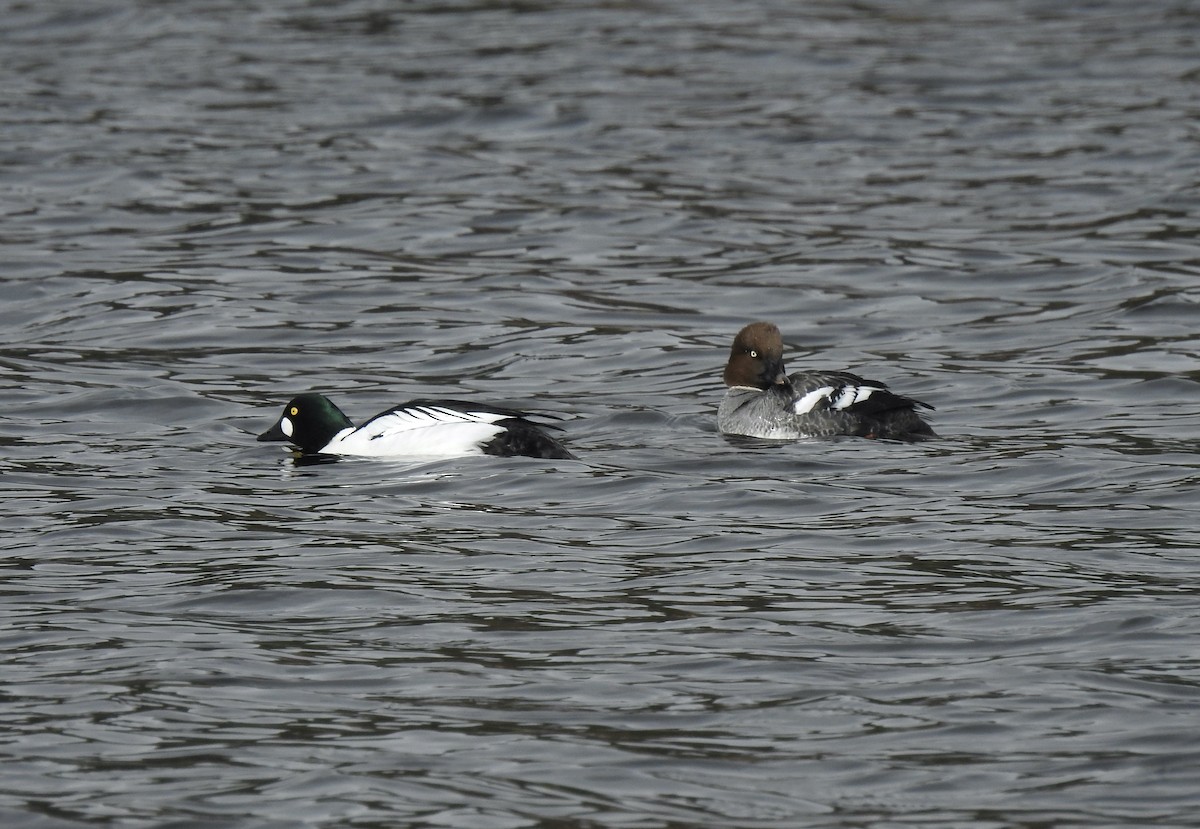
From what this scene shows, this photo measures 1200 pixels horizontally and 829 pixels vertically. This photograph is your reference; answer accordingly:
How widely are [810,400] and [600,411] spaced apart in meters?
1.49

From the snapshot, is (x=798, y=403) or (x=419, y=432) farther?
(x=798, y=403)

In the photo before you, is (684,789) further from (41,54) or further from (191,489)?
(41,54)

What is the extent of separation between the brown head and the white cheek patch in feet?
1.27

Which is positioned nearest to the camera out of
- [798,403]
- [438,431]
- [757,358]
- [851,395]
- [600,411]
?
[438,431]

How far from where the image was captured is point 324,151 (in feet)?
73.8

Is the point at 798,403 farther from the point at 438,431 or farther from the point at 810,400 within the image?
the point at 438,431

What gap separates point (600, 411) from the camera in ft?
45.4

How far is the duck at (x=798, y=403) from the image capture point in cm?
1277

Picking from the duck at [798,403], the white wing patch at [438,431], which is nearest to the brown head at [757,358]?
the duck at [798,403]

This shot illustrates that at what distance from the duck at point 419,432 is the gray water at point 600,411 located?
22cm

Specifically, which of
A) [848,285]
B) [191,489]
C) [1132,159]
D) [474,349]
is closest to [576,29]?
[1132,159]

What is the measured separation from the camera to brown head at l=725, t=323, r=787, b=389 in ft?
44.6

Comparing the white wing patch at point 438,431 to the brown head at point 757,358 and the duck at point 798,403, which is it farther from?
the brown head at point 757,358

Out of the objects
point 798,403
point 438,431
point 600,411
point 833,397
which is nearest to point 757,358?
point 798,403
